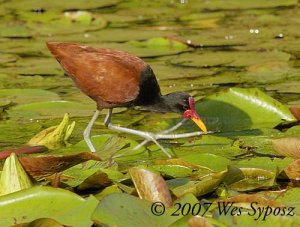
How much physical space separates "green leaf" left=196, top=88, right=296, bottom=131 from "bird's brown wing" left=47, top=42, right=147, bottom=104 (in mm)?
487

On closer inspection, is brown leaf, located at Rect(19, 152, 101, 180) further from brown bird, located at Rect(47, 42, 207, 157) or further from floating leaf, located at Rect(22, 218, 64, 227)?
brown bird, located at Rect(47, 42, 207, 157)

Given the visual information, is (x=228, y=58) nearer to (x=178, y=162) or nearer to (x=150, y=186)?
(x=178, y=162)

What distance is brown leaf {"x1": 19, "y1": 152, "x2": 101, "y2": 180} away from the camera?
12.6 feet

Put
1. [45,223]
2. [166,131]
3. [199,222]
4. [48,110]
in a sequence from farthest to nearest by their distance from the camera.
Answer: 1. [48,110]
2. [166,131]
3. [45,223]
4. [199,222]

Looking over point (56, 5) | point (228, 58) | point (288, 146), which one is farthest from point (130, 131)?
point (56, 5)

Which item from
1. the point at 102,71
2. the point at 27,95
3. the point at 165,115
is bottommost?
the point at 165,115

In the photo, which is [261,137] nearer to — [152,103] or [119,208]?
[152,103]

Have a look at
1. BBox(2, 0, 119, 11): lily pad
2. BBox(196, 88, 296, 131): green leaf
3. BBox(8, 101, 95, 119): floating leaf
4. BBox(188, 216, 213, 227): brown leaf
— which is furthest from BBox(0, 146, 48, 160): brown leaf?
BBox(2, 0, 119, 11): lily pad

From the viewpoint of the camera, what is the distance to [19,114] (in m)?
5.51

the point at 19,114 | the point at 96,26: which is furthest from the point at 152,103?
the point at 96,26

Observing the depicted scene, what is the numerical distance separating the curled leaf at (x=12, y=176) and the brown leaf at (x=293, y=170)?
4.00 ft

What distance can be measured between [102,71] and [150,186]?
1.82m

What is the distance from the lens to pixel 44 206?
11.1ft

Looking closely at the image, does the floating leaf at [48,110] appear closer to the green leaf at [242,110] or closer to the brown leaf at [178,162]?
the green leaf at [242,110]
